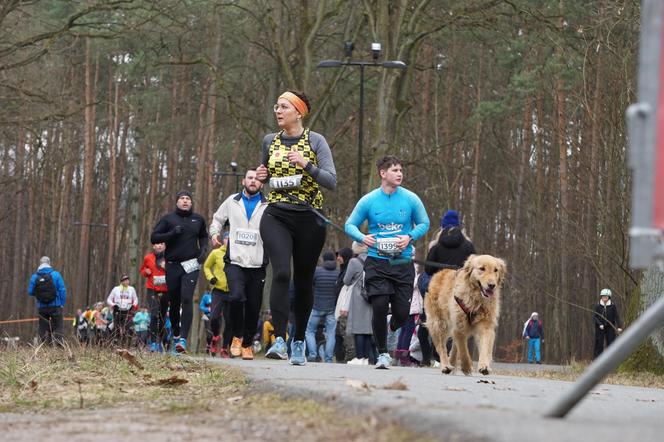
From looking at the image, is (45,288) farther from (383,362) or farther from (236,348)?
(383,362)

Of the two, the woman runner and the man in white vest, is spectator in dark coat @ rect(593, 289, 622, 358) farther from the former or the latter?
the woman runner

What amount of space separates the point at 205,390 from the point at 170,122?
32.9m

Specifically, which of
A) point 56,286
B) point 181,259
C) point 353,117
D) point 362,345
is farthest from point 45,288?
point 353,117

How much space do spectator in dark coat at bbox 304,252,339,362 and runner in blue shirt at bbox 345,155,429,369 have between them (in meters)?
7.85

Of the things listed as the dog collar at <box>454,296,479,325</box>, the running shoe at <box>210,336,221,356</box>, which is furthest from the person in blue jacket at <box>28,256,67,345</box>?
the dog collar at <box>454,296,479,325</box>

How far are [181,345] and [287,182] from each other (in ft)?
15.2

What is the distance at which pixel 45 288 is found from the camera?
2355cm

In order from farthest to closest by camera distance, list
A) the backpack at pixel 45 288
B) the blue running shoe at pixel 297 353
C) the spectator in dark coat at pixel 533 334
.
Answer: the spectator in dark coat at pixel 533 334 < the backpack at pixel 45 288 < the blue running shoe at pixel 297 353

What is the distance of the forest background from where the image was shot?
81.3 feet

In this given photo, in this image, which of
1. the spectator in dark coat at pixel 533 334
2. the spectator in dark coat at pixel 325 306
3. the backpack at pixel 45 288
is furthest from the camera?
the spectator in dark coat at pixel 533 334

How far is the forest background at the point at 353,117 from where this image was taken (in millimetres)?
24781

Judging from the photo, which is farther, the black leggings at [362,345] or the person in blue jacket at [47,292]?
the person in blue jacket at [47,292]

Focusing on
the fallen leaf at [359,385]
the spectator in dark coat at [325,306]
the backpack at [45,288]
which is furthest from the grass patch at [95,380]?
the backpack at [45,288]

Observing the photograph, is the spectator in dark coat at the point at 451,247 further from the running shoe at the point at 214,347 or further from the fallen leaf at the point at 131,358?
the fallen leaf at the point at 131,358
